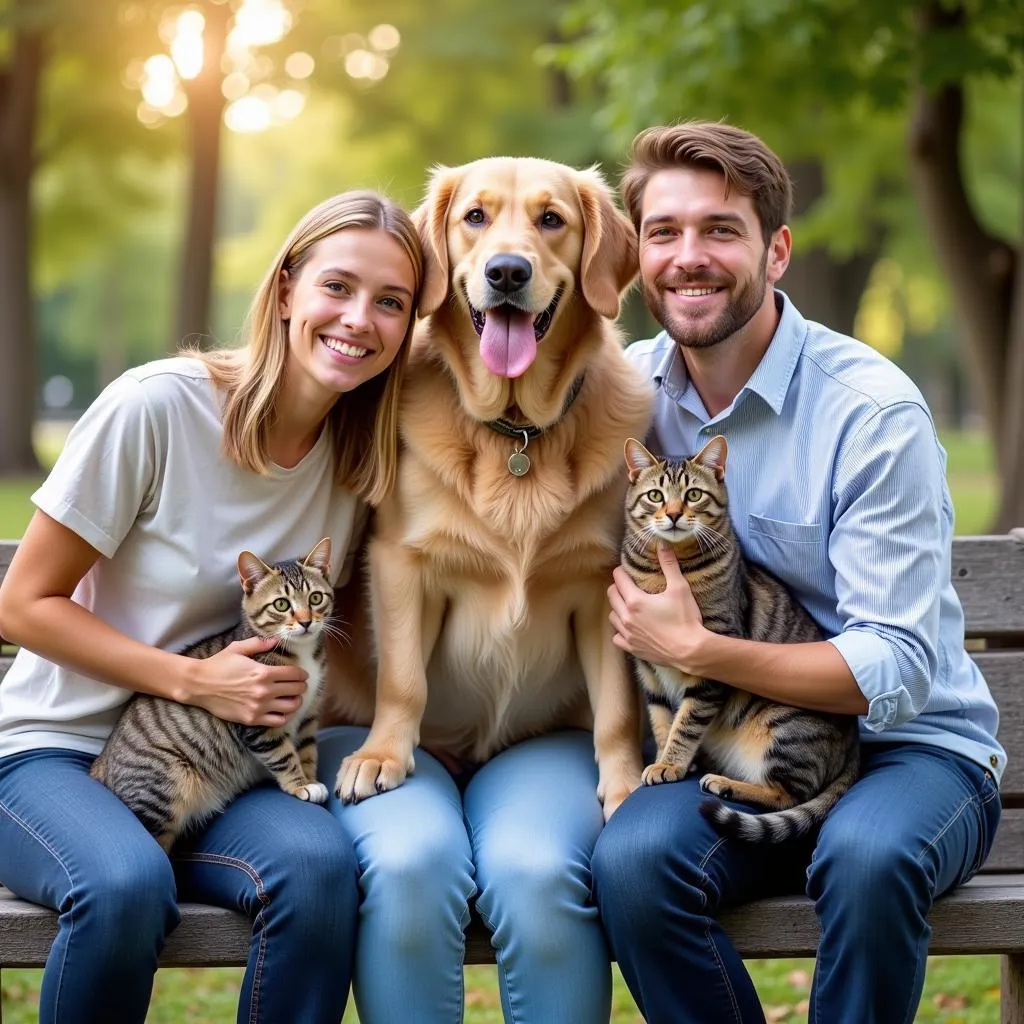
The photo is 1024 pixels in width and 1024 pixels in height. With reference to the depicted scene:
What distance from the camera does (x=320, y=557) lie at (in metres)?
2.96

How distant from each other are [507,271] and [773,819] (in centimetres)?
136

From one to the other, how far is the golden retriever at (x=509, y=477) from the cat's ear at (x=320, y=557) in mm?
260

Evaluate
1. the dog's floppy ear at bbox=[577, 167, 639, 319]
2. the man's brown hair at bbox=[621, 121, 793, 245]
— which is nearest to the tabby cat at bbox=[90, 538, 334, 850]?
the dog's floppy ear at bbox=[577, 167, 639, 319]

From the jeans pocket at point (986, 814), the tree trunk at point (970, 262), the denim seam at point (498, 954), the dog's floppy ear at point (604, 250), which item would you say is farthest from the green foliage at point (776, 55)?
the denim seam at point (498, 954)

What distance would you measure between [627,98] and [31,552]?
734 cm

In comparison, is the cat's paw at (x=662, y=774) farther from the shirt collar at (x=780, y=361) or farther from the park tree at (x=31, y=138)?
the park tree at (x=31, y=138)

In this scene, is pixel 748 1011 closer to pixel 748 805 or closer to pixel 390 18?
pixel 748 805

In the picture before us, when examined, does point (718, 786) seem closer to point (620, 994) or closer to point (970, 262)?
point (620, 994)

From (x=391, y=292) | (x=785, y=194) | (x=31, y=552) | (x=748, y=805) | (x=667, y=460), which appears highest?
(x=785, y=194)

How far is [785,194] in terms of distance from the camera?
124 inches

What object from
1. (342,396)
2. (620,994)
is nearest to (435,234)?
(342,396)

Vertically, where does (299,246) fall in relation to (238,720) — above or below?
above

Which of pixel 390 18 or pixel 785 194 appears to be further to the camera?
pixel 390 18

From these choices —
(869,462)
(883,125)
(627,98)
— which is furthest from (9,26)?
(869,462)
